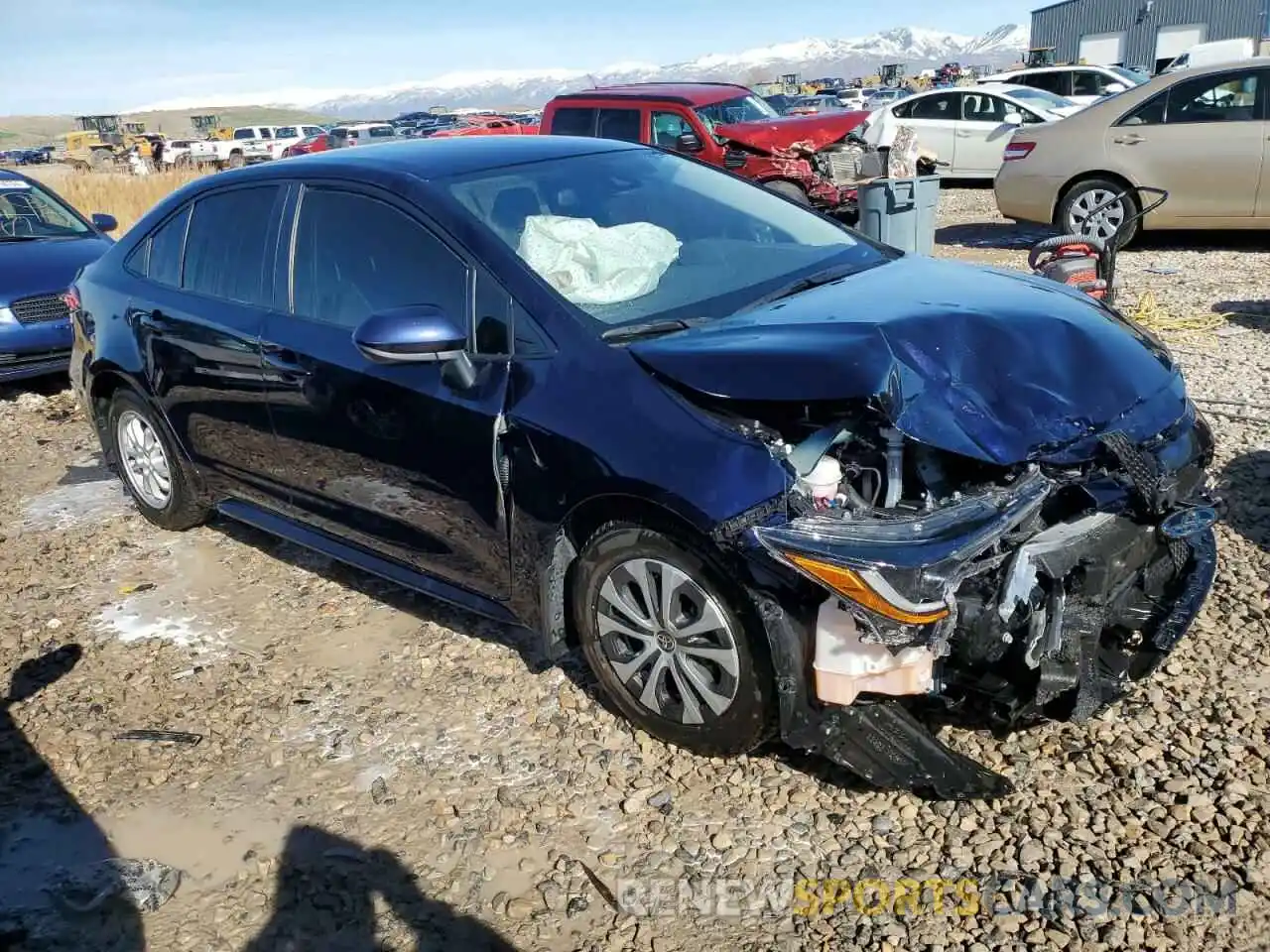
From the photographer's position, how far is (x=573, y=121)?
1273 centimetres

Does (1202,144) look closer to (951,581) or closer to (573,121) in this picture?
(573,121)

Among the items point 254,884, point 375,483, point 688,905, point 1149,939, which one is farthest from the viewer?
point 375,483

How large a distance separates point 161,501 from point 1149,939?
181 inches

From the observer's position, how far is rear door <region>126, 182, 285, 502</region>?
4.20m

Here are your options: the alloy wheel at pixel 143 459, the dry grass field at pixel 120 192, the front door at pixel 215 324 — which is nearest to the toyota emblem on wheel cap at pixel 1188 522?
the front door at pixel 215 324

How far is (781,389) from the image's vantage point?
2.79 m

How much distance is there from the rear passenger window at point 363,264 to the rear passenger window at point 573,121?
30.1 ft

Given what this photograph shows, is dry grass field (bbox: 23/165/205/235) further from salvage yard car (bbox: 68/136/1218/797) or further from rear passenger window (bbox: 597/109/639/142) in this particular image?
salvage yard car (bbox: 68/136/1218/797)

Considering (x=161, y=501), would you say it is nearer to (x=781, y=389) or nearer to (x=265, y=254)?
(x=265, y=254)

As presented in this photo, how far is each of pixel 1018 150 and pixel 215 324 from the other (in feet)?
28.6

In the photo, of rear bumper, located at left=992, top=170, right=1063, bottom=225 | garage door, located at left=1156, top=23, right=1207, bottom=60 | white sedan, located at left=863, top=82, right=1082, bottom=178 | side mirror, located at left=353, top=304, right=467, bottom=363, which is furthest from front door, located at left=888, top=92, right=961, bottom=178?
garage door, located at left=1156, top=23, right=1207, bottom=60

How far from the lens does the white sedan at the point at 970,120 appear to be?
52.7 feet

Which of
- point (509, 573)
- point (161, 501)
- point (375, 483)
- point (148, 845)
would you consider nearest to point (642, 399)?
point (509, 573)

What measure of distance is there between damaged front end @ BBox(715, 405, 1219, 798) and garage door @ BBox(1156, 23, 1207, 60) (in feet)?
182
